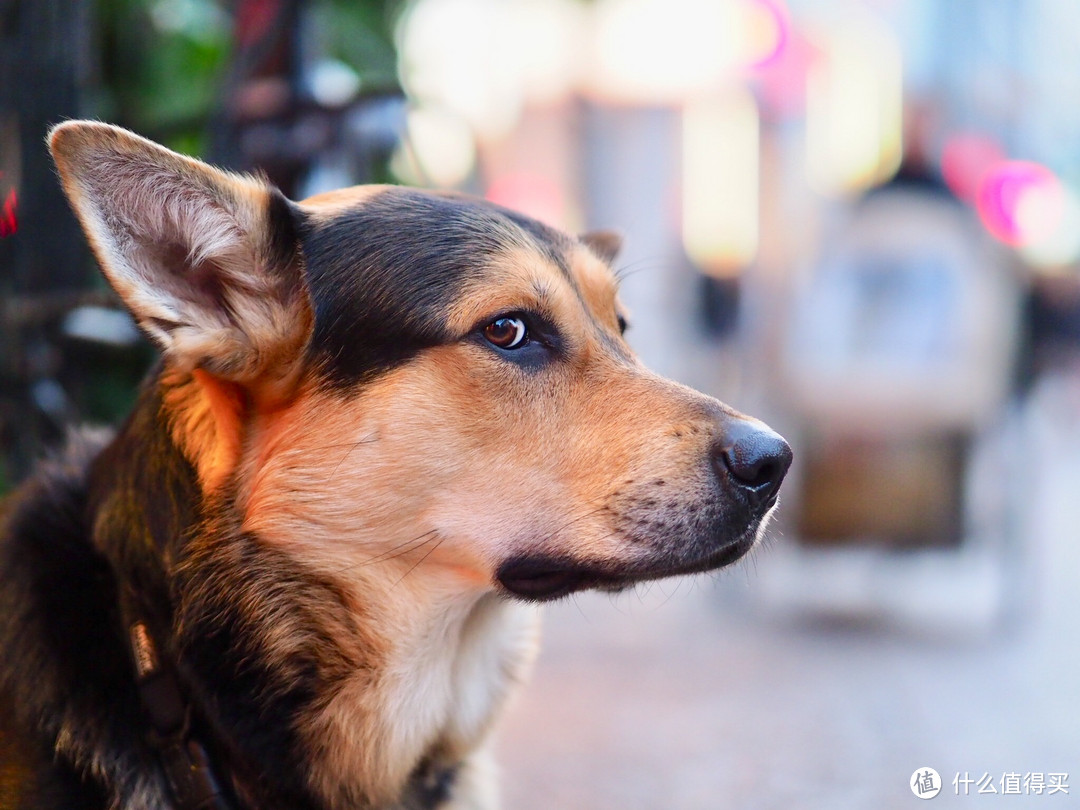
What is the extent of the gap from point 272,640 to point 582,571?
0.68 meters

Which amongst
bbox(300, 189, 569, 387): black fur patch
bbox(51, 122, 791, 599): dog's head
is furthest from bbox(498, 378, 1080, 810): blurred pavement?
bbox(300, 189, 569, 387): black fur patch

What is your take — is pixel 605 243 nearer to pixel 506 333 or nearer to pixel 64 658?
pixel 506 333

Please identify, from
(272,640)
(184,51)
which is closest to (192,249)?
(272,640)

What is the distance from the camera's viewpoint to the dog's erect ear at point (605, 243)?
3.10 m

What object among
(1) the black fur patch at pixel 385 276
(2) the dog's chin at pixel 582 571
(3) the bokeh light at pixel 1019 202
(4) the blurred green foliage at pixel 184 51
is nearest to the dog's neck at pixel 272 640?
(2) the dog's chin at pixel 582 571

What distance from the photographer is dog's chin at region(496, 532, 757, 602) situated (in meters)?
2.28

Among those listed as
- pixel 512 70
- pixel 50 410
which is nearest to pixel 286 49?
pixel 50 410

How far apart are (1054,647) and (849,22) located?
1835 cm

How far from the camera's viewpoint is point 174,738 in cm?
213

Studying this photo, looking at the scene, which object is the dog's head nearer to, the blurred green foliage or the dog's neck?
the dog's neck

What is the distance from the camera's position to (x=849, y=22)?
70.0ft

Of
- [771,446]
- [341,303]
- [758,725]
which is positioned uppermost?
[341,303]

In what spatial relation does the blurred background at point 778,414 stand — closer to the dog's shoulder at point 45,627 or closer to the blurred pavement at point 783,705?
the blurred pavement at point 783,705

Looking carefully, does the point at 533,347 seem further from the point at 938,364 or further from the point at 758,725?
the point at 938,364
